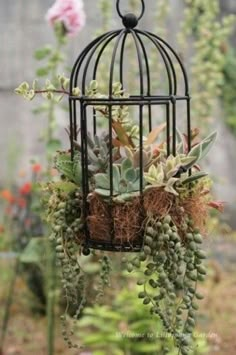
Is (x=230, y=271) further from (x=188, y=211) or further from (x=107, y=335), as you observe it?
(x=188, y=211)

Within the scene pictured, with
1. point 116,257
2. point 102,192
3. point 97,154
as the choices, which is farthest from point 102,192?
point 116,257

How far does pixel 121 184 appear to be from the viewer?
187cm

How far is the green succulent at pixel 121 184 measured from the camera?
185 centimetres

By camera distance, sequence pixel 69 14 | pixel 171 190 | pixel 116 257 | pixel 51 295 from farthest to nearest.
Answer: pixel 116 257 < pixel 51 295 < pixel 69 14 < pixel 171 190

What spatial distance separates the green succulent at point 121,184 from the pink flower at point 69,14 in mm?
1410

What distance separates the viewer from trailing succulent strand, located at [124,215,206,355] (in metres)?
1.81

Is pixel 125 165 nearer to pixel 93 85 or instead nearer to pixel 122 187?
pixel 122 187

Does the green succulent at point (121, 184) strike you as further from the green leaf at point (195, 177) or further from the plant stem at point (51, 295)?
the plant stem at point (51, 295)

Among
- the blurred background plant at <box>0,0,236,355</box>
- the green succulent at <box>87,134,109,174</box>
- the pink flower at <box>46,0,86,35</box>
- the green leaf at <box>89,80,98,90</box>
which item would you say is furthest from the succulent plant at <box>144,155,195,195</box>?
the pink flower at <box>46,0,86,35</box>

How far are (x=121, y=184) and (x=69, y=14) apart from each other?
59.0 inches

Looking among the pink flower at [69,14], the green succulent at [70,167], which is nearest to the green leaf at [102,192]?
the green succulent at [70,167]

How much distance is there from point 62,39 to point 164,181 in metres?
1.71

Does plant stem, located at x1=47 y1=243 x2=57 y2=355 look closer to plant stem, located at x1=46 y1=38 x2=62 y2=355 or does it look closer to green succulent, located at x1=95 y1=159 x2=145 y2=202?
plant stem, located at x1=46 y1=38 x2=62 y2=355

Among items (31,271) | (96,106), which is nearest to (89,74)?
(31,271)
